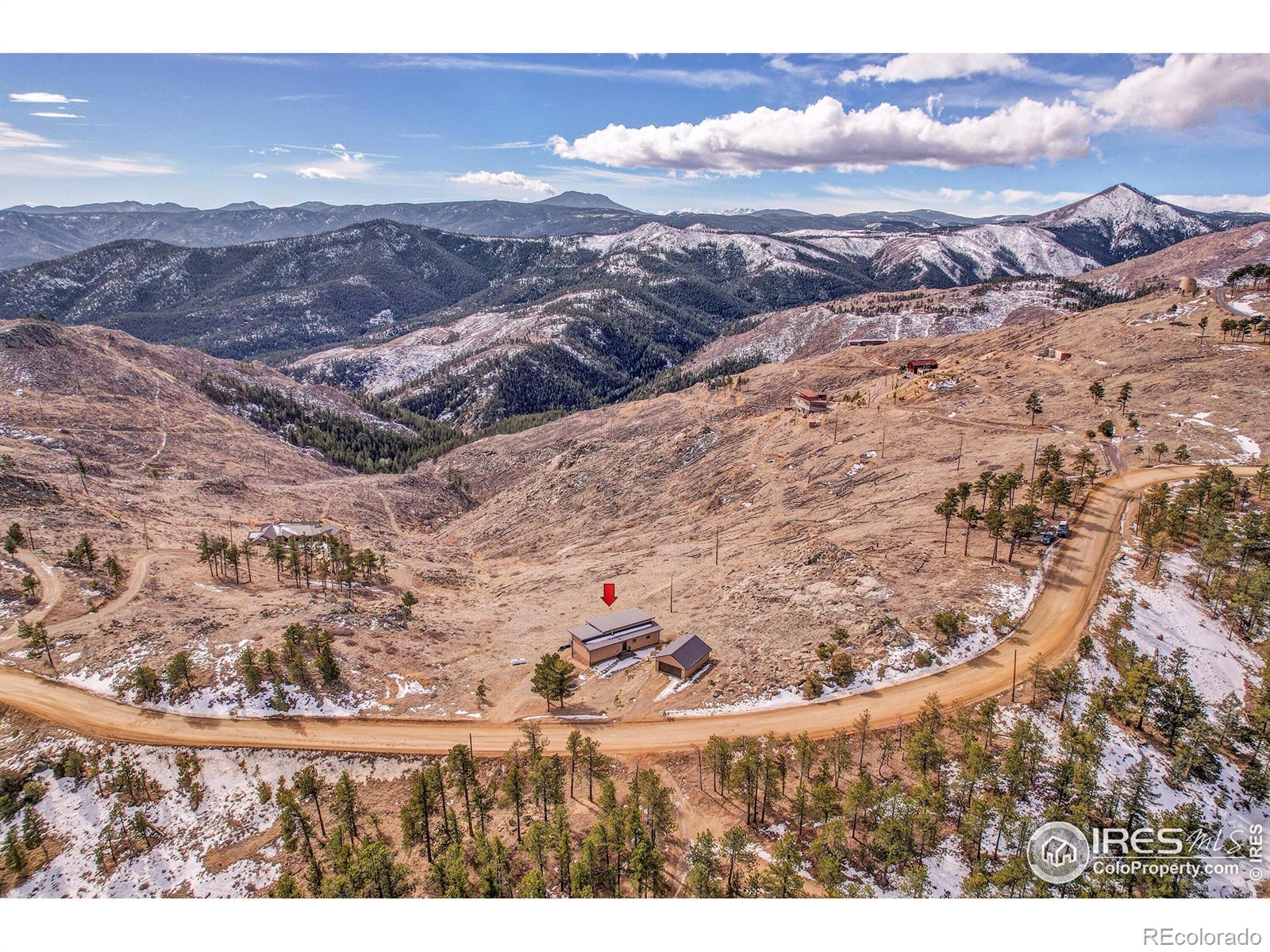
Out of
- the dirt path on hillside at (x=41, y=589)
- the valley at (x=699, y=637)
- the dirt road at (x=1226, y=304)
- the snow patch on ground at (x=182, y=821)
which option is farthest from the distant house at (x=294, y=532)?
the dirt road at (x=1226, y=304)

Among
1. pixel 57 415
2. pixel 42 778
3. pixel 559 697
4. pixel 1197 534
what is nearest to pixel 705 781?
pixel 559 697

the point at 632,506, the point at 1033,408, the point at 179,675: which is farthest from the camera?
the point at 632,506

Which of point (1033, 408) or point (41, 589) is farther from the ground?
point (1033, 408)

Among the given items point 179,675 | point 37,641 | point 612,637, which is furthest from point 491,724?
point 37,641

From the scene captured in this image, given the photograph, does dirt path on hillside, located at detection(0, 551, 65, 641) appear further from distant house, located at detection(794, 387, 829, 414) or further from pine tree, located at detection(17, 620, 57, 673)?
distant house, located at detection(794, 387, 829, 414)

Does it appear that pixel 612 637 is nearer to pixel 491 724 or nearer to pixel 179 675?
pixel 491 724

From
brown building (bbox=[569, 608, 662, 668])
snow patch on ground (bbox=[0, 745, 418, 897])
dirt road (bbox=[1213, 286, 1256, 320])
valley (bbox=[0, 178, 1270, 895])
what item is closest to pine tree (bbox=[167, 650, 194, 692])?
valley (bbox=[0, 178, 1270, 895])

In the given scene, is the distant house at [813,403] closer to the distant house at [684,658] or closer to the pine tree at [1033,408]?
the pine tree at [1033,408]
